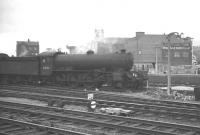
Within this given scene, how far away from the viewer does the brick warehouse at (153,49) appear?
56062mm

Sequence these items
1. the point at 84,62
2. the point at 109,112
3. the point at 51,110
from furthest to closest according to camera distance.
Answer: the point at 84,62 → the point at 51,110 → the point at 109,112

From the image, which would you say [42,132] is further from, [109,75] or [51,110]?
[109,75]

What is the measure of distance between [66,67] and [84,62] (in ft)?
6.48

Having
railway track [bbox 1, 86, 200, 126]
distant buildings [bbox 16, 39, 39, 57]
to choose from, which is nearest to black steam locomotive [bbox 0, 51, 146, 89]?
railway track [bbox 1, 86, 200, 126]

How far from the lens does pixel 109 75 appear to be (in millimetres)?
22172

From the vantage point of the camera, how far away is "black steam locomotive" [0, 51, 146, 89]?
876 inches

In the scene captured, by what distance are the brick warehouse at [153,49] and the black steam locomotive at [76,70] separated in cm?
2658

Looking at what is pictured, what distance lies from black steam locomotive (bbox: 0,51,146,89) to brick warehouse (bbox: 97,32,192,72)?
26.6m

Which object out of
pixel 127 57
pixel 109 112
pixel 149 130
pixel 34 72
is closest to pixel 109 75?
pixel 127 57

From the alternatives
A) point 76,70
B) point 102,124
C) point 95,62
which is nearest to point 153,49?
point 76,70

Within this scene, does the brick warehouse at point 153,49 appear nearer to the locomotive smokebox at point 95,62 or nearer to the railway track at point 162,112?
the locomotive smokebox at point 95,62

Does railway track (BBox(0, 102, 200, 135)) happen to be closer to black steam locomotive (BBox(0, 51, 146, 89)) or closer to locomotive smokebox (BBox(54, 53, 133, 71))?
black steam locomotive (BBox(0, 51, 146, 89))

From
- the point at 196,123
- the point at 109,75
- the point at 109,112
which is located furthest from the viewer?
the point at 109,75

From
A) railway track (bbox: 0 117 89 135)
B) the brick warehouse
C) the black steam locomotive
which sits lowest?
railway track (bbox: 0 117 89 135)
